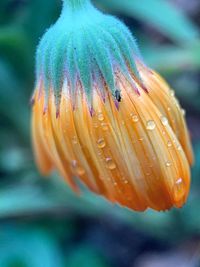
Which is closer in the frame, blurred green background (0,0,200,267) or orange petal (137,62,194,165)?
orange petal (137,62,194,165)

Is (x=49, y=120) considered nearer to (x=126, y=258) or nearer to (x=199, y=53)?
(x=199, y=53)

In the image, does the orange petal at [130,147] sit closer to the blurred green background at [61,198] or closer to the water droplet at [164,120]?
the water droplet at [164,120]

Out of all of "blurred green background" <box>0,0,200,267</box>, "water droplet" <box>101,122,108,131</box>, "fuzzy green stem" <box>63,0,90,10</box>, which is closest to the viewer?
"water droplet" <box>101,122,108,131</box>

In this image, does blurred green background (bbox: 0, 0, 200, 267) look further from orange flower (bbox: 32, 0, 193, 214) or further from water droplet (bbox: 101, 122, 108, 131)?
water droplet (bbox: 101, 122, 108, 131)

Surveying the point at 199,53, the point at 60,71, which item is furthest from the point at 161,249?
the point at 60,71

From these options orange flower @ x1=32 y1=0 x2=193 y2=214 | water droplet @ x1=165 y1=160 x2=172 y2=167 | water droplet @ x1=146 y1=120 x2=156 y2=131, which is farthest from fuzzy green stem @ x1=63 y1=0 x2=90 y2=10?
water droplet @ x1=165 y1=160 x2=172 y2=167

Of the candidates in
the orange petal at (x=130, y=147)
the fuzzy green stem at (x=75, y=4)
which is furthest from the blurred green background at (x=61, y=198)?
the orange petal at (x=130, y=147)
